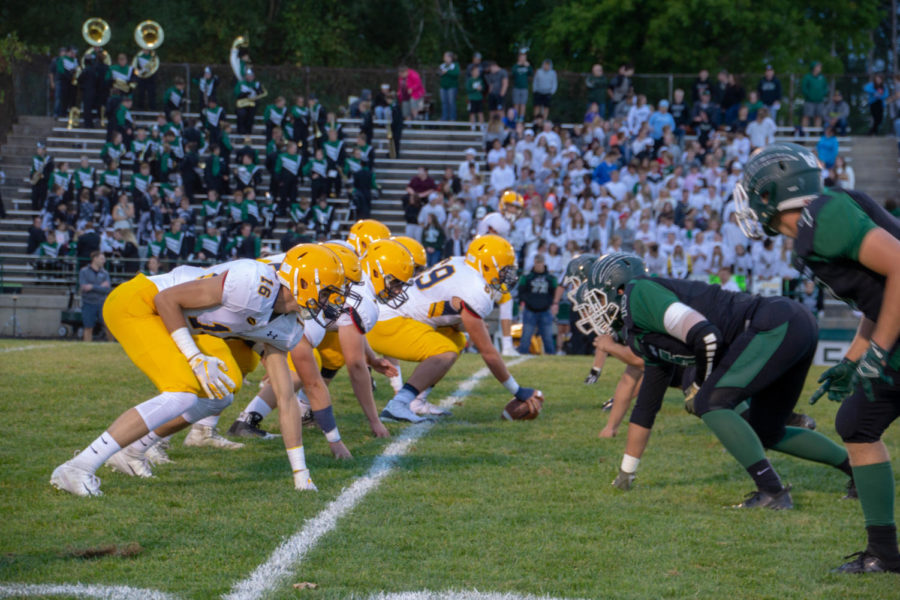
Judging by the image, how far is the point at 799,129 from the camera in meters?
24.0

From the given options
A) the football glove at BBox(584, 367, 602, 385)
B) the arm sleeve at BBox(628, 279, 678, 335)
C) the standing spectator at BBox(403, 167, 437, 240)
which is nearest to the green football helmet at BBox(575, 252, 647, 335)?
the arm sleeve at BBox(628, 279, 678, 335)

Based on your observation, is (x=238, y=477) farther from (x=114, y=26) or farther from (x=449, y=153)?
(x=114, y=26)

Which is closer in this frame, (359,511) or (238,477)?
(359,511)

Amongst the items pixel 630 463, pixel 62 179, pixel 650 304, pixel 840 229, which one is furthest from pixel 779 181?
pixel 62 179

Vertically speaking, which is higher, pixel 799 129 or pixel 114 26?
pixel 114 26

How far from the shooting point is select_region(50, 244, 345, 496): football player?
577cm

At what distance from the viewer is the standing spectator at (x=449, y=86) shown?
24.6 meters

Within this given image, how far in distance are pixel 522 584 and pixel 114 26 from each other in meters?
34.0

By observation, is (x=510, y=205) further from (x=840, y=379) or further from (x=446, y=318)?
(x=840, y=379)

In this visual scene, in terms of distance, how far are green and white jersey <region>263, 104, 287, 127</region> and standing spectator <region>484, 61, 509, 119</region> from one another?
15.7 feet

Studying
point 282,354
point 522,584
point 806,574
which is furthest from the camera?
point 282,354

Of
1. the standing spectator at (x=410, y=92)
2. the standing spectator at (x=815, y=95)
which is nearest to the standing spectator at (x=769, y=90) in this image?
the standing spectator at (x=815, y=95)

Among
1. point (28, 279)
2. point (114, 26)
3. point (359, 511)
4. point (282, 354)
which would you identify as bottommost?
point (28, 279)

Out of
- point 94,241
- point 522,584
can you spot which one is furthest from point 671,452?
point 94,241
